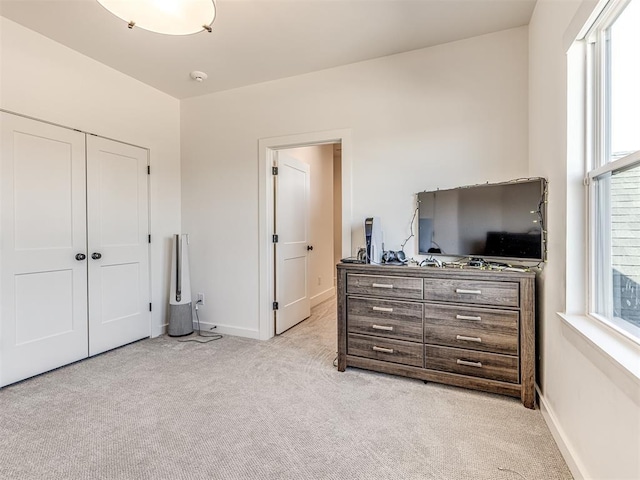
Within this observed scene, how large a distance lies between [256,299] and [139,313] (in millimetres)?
1221

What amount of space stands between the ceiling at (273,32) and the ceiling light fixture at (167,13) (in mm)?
662

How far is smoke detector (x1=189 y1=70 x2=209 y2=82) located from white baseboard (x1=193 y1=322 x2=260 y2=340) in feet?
8.51

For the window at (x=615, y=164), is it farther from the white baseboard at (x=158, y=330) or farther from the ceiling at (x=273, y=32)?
the white baseboard at (x=158, y=330)

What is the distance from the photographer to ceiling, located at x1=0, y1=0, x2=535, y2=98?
2260 millimetres

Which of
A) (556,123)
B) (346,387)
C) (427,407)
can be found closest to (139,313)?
(346,387)

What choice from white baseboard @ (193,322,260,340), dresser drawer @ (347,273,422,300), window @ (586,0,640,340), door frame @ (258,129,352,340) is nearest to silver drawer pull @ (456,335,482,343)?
dresser drawer @ (347,273,422,300)

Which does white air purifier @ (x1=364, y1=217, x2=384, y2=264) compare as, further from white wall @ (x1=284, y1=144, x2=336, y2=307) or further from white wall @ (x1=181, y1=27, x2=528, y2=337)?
white wall @ (x1=284, y1=144, x2=336, y2=307)

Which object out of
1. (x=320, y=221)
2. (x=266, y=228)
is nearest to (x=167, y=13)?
(x=266, y=228)

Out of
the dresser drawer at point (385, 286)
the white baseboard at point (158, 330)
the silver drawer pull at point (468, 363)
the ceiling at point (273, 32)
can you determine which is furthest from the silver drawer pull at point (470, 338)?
the white baseboard at point (158, 330)

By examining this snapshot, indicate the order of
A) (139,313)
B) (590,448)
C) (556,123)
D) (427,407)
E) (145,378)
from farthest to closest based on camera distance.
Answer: (139,313), (145,378), (427,407), (556,123), (590,448)

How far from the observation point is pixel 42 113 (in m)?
2.60

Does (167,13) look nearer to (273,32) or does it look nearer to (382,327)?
(273,32)

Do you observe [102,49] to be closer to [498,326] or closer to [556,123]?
[556,123]

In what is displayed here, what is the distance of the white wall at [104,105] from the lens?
2.46 m
